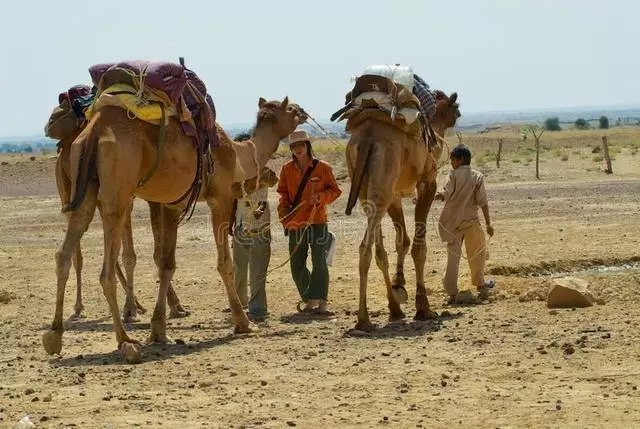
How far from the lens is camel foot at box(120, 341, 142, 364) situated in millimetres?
9305

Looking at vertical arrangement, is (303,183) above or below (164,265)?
above

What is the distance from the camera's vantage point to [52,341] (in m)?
9.34

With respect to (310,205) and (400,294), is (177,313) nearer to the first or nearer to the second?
(310,205)

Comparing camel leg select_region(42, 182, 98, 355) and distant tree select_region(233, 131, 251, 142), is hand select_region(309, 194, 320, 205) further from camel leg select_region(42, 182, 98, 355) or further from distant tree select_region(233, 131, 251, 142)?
camel leg select_region(42, 182, 98, 355)

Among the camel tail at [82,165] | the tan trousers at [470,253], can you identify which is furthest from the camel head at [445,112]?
the camel tail at [82,165]

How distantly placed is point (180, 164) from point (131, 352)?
5.64ft

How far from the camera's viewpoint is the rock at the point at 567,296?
37.3 feet

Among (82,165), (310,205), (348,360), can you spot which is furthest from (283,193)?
(348,360)

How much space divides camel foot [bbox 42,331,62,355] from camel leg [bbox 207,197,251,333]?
6.44 ft

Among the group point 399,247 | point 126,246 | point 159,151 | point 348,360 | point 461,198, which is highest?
point 159,151

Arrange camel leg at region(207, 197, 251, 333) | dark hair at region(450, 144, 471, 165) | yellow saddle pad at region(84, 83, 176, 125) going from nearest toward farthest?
yellow saddle pad at region(84, 83, 176, 125)
camel leg at region(207, 197, 251, 333)
dark hair at region(450, 144, 471, 165)

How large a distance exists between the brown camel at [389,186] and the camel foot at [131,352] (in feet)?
7.18

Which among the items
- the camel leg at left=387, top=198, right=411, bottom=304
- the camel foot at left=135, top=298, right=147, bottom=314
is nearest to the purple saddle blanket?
the camel leg at left=387, top=198, right=411, bottom=304

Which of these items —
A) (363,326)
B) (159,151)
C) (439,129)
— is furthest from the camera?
(439,129)
